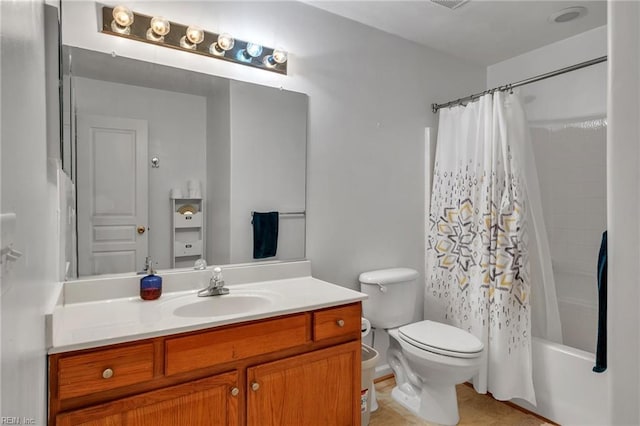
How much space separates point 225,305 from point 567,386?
1.93 meters

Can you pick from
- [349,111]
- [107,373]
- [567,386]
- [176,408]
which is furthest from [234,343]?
[567,386]

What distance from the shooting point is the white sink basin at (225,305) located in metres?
1.59

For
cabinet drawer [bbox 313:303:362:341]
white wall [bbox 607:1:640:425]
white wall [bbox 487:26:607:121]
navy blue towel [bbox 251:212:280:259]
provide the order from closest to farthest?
white wall [bbox 607:1:640:425], cabinet drawer [bbox 313:303:362:341], navy blue towel [bbox 251:212:280:259], white wall [bbox 487:26:607:121]

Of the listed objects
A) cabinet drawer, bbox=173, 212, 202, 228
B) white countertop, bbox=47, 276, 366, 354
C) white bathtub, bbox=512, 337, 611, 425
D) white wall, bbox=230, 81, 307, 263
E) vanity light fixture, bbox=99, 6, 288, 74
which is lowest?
white bathtub, bbox=512, 337, 611, 425

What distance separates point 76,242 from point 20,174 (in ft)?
3.41

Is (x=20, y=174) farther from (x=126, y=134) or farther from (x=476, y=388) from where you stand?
(x=476, y=388)

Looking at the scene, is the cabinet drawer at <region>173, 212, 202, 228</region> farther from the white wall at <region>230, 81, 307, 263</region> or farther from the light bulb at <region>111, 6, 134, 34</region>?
the light bulb at <region>111, 6, 134, 34</region>

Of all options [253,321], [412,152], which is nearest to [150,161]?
[253,321]

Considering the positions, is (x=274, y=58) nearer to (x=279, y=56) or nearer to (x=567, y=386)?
(x=279, y=56)

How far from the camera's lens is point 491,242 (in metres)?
2.22

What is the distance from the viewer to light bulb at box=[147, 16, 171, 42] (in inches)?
66.4

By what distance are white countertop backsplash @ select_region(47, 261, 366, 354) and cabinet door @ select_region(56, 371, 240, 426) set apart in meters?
0.20

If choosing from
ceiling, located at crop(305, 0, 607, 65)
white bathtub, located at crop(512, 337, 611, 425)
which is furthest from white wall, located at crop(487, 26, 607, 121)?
white bathtub, located at crop(512, 337, 611, 425)

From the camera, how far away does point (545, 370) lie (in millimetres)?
2129
